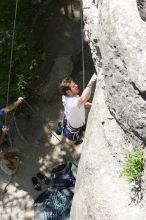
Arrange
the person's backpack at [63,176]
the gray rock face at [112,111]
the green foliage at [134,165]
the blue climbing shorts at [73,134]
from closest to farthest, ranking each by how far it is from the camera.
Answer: the gray rock face at [112,111] → the green foliage at [134,165] → the blue climbing shorts at [73,134] → the person's backpack at [63,176]

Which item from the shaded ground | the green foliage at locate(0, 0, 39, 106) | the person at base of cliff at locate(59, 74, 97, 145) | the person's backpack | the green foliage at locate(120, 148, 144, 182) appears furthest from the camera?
the green foliage at locate(0, 0, 39, 106)

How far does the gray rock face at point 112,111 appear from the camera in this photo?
16.2 ft

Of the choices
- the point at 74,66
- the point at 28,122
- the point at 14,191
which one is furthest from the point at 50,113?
the point at 14,191

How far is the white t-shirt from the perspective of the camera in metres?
6.69

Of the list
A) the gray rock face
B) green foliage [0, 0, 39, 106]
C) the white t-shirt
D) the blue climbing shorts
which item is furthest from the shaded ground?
the gray rock face

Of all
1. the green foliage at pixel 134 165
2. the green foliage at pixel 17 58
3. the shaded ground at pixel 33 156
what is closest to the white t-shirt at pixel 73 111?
the green foliage at pixel 134 165

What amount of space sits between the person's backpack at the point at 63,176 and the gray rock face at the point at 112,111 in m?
1.52

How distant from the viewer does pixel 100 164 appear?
5.88 metres

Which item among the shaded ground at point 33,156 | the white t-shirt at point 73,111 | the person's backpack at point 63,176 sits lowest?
the shaded ground at point 33,156

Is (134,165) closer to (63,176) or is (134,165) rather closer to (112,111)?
(112,111)

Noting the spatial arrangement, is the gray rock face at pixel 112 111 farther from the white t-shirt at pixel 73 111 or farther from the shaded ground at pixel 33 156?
the shaded ground at pixel 33 156

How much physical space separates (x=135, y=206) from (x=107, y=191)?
46 cm

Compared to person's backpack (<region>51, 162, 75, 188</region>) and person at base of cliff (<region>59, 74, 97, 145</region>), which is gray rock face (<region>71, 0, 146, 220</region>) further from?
person's backpack (<region>51, 162, 75, 188</region>)

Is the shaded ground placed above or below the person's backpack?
below
